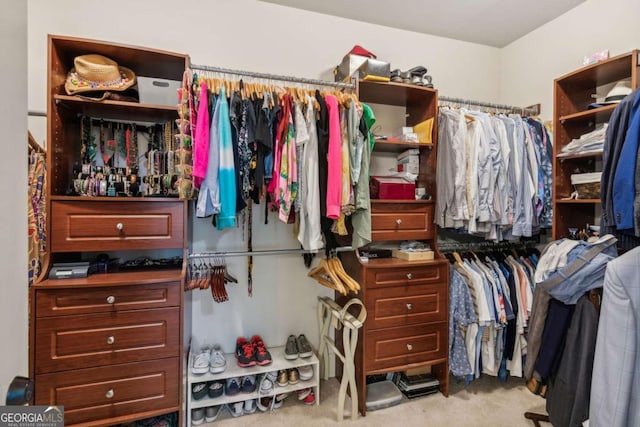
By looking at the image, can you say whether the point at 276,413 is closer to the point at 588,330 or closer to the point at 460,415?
the point at 460,415

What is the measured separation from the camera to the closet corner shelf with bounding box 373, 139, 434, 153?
200 centimetres

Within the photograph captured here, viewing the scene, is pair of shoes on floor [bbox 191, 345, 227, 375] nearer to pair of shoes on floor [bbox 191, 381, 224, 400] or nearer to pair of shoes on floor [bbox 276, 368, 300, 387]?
pair of shoes on floor [bbox 191, 381, 224, 400]

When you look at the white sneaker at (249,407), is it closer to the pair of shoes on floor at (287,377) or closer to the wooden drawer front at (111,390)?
the pair of shoes on floor at (287,377)

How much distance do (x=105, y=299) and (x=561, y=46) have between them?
355 cm

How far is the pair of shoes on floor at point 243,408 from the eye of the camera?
1.83 metres

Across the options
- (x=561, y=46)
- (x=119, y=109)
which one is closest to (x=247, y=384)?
(x=119, y=109)

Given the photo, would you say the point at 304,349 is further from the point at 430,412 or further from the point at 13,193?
the point at 13,193

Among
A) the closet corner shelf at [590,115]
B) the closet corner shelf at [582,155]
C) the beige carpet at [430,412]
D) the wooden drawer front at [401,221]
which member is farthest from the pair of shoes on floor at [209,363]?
the closet corner shelf at [590,115]

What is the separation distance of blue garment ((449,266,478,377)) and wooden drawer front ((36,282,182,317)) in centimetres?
176

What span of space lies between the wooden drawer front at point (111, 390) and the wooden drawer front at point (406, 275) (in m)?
1.21

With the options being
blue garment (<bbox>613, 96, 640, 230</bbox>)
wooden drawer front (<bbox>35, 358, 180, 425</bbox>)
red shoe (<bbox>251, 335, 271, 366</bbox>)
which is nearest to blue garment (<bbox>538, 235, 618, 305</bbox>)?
blue garment (<bbox>613, 96, 640, 230</bbox>)

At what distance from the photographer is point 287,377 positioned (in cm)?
193

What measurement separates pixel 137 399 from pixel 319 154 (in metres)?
1.61

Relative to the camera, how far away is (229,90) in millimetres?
1672
